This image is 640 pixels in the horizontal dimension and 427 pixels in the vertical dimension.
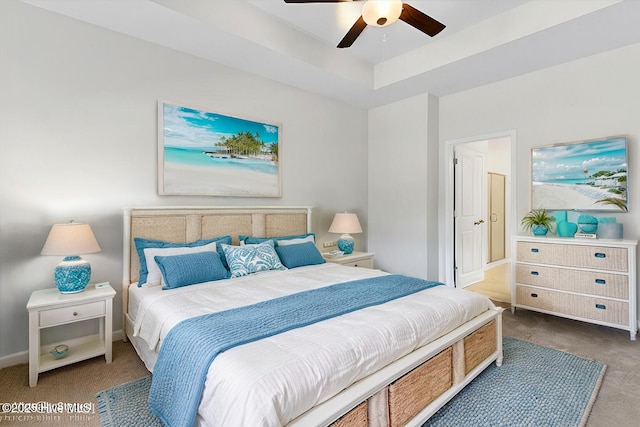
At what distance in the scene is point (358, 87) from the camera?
159 inches

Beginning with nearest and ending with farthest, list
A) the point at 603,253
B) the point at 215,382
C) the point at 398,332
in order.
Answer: the point at 215,382, the point at 398,332, the point at 603,253

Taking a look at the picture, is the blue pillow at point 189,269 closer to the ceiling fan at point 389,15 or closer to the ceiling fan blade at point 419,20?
the ceiling fan at point 389,15

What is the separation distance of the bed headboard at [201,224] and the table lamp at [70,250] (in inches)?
14.3

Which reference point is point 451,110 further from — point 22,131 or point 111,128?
point 22,131

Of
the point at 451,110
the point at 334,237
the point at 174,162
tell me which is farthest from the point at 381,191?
the point at 174,162

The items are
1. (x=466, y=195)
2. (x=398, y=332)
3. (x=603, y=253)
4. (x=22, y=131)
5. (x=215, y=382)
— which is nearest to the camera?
(x=215, y=382)

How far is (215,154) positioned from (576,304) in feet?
12.6

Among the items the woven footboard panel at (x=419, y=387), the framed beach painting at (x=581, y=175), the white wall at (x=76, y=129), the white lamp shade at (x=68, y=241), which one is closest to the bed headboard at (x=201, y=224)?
the white wall at (x=76, y=129)

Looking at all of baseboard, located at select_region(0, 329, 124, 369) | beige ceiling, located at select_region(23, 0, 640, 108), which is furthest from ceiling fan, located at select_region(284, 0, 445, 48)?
baseboard, located at select_region(0, 329, 124, 369)

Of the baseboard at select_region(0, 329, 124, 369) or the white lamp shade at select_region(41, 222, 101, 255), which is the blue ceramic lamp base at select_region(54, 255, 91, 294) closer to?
the white lamp shade at select_region(41, 222, 101, 255)

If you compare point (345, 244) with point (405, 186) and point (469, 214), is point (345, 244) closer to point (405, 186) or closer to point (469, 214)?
point (405, 186)

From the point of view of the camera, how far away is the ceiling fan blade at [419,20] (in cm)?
218

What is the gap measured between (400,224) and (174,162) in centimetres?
300

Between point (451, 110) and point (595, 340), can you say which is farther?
point (451, 110)
